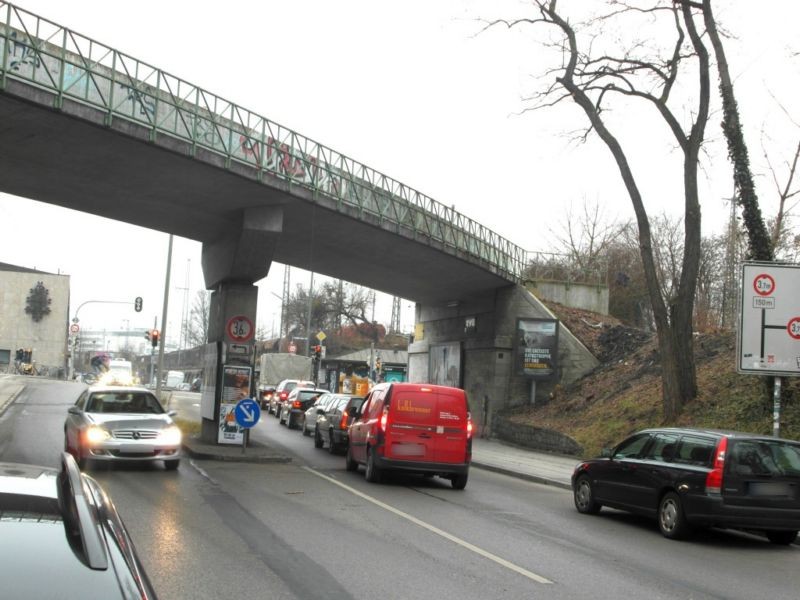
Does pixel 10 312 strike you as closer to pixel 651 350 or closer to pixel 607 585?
pixel 651 350

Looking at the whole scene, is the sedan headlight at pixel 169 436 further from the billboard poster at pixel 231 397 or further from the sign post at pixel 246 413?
the billboard poster at pixel 231 397

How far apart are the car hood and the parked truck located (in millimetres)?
30390

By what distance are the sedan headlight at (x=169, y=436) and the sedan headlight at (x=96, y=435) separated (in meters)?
0.92

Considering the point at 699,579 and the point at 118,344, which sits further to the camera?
the point at 118,344

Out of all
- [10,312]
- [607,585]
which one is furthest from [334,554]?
[10,312]

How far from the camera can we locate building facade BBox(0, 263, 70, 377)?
98250 millimetres

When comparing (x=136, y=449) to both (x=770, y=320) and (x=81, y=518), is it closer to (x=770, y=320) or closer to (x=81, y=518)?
(x=81, y=518)

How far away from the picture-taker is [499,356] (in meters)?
33.2

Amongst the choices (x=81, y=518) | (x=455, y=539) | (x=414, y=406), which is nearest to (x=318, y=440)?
(x=414, y=406)

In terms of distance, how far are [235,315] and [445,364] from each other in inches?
689

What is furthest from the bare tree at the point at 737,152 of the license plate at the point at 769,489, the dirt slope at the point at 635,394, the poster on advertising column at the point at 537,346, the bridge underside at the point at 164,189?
the poster on advertising column at the point at 537,346

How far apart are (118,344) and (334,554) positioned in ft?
583

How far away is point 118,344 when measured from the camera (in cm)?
17525

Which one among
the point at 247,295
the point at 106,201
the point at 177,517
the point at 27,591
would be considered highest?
the point at 106,201
